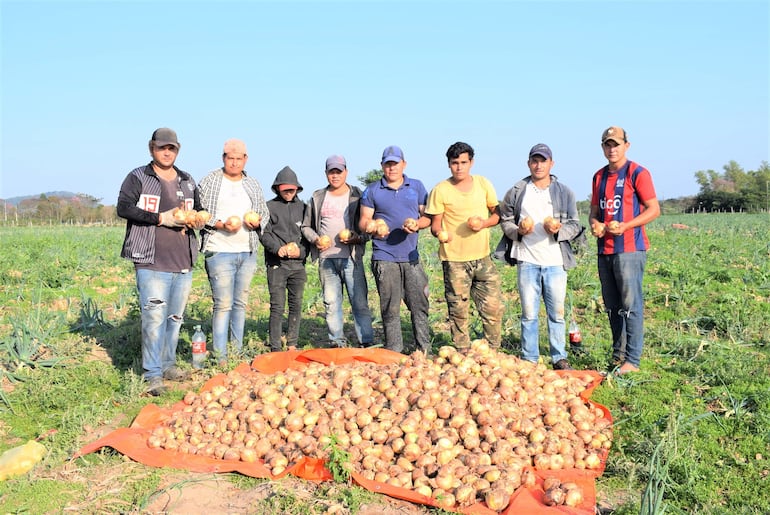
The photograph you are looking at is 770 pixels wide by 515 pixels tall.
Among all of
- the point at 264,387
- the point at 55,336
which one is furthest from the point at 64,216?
the point at 264,387

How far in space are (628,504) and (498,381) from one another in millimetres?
1409

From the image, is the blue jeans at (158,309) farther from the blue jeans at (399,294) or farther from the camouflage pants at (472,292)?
the camouflage pants at (472,292)

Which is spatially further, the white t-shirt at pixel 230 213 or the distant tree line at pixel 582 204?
the distant tree line at pixel 582 204

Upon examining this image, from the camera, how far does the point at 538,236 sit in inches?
199

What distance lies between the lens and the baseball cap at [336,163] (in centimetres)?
550

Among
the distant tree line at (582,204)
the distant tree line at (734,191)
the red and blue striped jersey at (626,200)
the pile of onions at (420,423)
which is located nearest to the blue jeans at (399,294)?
the pile of onions at (420,423)

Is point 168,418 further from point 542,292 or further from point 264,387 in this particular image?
point 542,292

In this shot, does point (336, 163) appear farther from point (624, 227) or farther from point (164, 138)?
point (624, 227)

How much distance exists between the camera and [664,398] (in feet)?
14.9

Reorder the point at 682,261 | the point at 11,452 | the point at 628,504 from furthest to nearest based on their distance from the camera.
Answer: the point at 682,261 → the point at 11,452 → the point at 628,504

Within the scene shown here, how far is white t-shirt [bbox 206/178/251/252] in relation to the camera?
17.1 feet

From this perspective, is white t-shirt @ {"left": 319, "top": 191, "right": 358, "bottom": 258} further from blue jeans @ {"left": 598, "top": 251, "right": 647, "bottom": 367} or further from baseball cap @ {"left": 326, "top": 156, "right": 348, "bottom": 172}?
blue jeans @ {"left": 598, "top": 251, "right": 647, "bottom": 367}

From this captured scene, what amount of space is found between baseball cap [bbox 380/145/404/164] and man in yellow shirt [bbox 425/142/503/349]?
0.44 metres

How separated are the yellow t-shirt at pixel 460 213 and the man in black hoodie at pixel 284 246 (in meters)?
1.41
